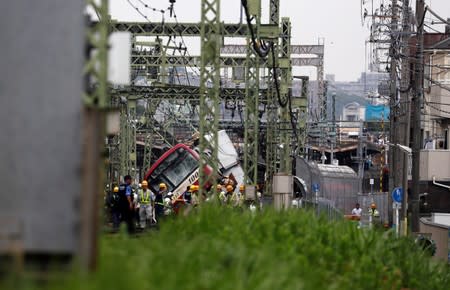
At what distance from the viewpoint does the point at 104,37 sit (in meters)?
10.3

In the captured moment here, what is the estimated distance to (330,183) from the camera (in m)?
62.0

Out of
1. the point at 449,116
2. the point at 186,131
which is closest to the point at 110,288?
the point at 449,116

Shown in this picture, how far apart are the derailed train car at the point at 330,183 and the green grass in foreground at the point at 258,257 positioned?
37.7 metres

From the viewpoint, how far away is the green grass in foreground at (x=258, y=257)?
9672mm

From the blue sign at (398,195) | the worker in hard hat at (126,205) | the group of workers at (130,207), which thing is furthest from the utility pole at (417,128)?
the worker in hard hat at (126,205)

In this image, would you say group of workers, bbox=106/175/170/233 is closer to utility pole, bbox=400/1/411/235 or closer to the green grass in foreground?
the green grass in foreground

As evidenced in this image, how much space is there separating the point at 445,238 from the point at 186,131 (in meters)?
81.7

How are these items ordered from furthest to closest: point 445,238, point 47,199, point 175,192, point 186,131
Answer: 1. point 186,131
2. point 175,192
3. point 445,238
4. point 47,199

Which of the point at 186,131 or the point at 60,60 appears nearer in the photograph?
the point at 60,60

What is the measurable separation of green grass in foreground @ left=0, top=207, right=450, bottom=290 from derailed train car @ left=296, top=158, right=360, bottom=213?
37.7 m

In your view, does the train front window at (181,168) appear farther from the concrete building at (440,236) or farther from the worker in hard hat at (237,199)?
the worker in hard hat at (237,199)

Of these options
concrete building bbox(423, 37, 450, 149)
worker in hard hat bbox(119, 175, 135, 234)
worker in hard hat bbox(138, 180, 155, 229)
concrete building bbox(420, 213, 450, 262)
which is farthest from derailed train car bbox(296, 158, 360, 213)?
worker in hard hat bbox(119, 175, 135, 234)

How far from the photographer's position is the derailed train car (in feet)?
197

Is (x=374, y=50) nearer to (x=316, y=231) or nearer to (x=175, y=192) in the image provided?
(x=175, y=192)
